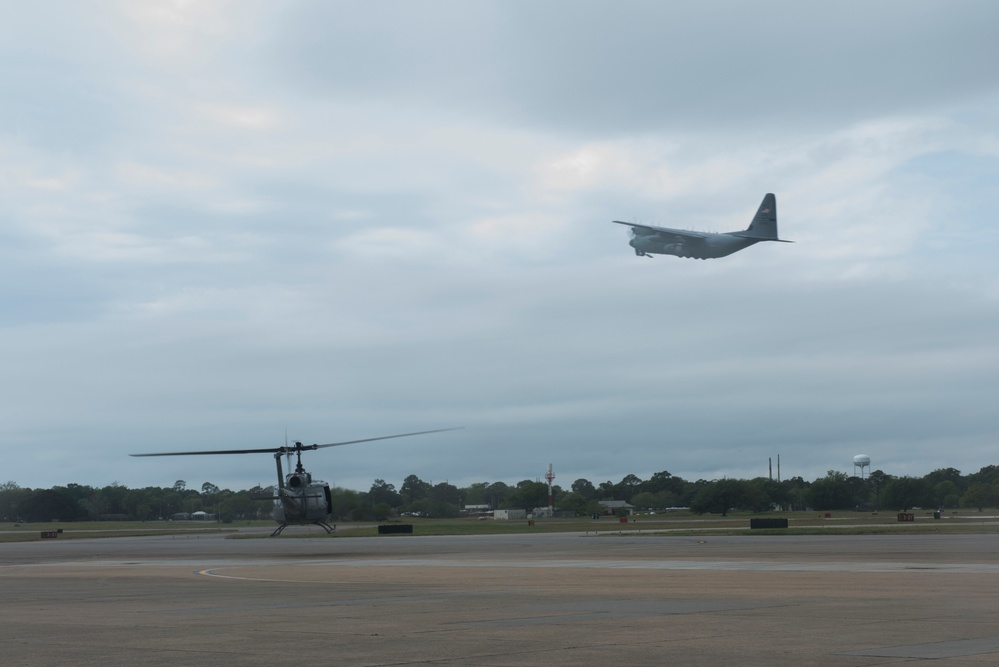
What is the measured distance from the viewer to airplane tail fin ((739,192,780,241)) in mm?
105787

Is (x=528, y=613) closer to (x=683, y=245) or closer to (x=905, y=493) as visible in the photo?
(x=683, y=245)

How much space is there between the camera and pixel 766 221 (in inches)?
4190

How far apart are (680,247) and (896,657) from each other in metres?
89.1

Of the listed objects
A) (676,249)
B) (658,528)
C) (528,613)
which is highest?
(676,249)

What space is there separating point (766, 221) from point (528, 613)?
91115mm

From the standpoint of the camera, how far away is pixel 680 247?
101 meters

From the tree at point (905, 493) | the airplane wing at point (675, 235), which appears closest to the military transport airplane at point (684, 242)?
the airplane wing at point (675, 235)

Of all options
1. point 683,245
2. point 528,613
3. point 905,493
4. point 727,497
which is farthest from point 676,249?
point 905,493

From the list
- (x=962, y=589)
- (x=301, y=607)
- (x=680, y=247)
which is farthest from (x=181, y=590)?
(x=680, y=247)

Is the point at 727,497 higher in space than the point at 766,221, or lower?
lower

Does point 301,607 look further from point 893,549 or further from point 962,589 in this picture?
point 893,549

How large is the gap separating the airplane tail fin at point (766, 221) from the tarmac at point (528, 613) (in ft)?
229

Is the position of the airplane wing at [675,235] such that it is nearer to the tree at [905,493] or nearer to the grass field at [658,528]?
the grass field at [658,528]

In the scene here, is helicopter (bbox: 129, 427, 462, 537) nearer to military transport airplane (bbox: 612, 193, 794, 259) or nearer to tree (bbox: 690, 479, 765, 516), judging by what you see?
military transport airplane (bbox: 612, 193, 794, 259)
